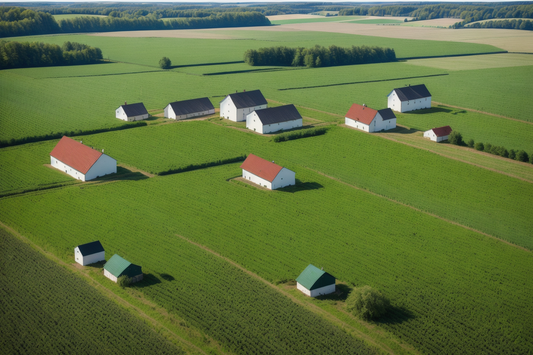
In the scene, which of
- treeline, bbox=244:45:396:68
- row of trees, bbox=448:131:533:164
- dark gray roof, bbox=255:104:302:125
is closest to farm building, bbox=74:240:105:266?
dark gray roof, bbox=255:104:302:125

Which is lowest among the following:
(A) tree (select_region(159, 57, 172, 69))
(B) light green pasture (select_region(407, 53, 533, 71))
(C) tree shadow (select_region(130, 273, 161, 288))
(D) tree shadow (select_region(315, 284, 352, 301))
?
(B) light green pasture (select_region(407, 53, 533, 71))

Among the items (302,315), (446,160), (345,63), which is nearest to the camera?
(302,315)

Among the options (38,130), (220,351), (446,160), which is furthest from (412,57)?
(220,351)

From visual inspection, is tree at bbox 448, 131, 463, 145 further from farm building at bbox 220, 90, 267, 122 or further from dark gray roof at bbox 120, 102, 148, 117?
dark gray roof at bbox 120, 102, 148, 117

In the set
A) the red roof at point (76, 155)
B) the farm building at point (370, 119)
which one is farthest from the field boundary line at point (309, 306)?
the farm building at point (370, 119)

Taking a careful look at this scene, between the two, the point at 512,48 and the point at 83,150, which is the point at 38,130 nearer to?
the point at 83,150

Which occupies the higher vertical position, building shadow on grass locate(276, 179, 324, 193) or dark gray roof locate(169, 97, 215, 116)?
dark gray roof locate(169, 97, 215, 116)
